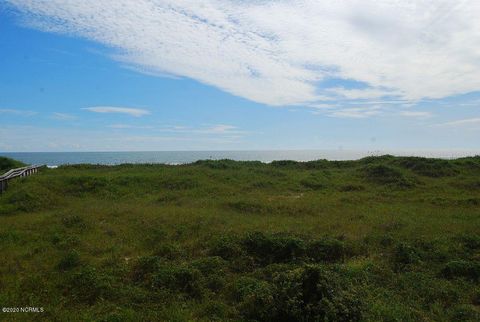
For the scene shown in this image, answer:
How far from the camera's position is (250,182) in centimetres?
2573

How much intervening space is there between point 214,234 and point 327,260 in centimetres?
409

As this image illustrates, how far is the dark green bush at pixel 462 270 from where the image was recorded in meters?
10.1

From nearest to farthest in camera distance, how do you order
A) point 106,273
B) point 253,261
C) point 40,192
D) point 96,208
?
1. point 106,273
2. point 253,261
3. point 96,208
4. point 40,192

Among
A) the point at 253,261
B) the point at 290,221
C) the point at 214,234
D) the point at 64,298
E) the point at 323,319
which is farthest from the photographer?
the point at 290,221

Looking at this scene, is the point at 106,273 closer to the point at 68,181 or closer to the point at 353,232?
the point at 353,232

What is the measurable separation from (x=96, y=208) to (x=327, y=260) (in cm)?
1118

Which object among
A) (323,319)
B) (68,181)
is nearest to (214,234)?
(323,319)

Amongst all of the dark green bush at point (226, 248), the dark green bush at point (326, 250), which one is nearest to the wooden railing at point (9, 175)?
the dark green bush at point (226, 248)

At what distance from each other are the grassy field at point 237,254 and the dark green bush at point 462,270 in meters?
0.03

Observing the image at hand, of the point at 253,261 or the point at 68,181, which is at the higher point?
the point at 68,181

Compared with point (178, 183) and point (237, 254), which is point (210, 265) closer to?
point (237, 254)

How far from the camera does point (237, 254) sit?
11.4m

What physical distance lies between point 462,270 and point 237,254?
21.1ft

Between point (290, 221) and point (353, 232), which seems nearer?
point (353, 232)
